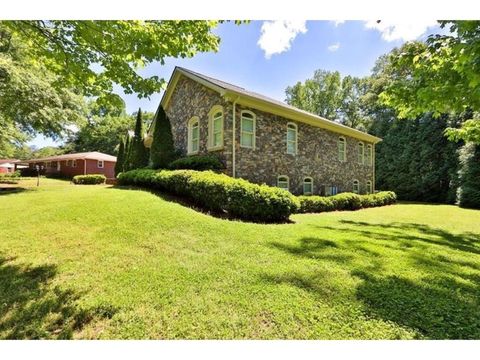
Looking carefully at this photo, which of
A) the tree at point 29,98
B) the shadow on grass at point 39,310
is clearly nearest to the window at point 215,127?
the tree at point 29,98

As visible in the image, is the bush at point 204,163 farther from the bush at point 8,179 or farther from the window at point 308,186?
the bush at point 8,179

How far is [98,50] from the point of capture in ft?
18.3

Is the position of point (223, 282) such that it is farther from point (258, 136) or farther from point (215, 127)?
point (215, 127)

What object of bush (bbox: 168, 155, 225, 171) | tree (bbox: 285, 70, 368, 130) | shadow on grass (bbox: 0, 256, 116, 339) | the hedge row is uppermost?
tree (bbox: 285, 70, 368, 130)

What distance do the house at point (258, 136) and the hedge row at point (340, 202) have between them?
1.65 metres

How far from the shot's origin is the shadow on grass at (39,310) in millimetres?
2863

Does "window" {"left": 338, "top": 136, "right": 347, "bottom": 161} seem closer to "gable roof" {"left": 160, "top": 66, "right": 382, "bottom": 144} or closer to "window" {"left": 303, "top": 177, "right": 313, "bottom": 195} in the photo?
"gable roof" {"left": 160, "top": 66, "right": 382, "bottom": 144}

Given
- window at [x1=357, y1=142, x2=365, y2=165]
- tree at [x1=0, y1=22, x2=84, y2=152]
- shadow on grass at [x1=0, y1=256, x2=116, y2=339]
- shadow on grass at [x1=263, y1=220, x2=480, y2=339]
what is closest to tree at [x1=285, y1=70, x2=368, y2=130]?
window at [x1=357, y1=142, x2=365, y2=165]

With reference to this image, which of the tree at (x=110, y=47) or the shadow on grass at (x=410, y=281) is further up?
the tree at (x=110, y=47)

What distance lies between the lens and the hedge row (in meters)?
11.7

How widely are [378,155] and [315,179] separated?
1656 centimetres

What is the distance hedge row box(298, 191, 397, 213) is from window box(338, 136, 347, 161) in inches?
118

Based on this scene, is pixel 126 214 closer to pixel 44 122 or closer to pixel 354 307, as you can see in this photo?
pixel 354 307

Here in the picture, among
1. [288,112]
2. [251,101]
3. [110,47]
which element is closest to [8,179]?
[251,101]
